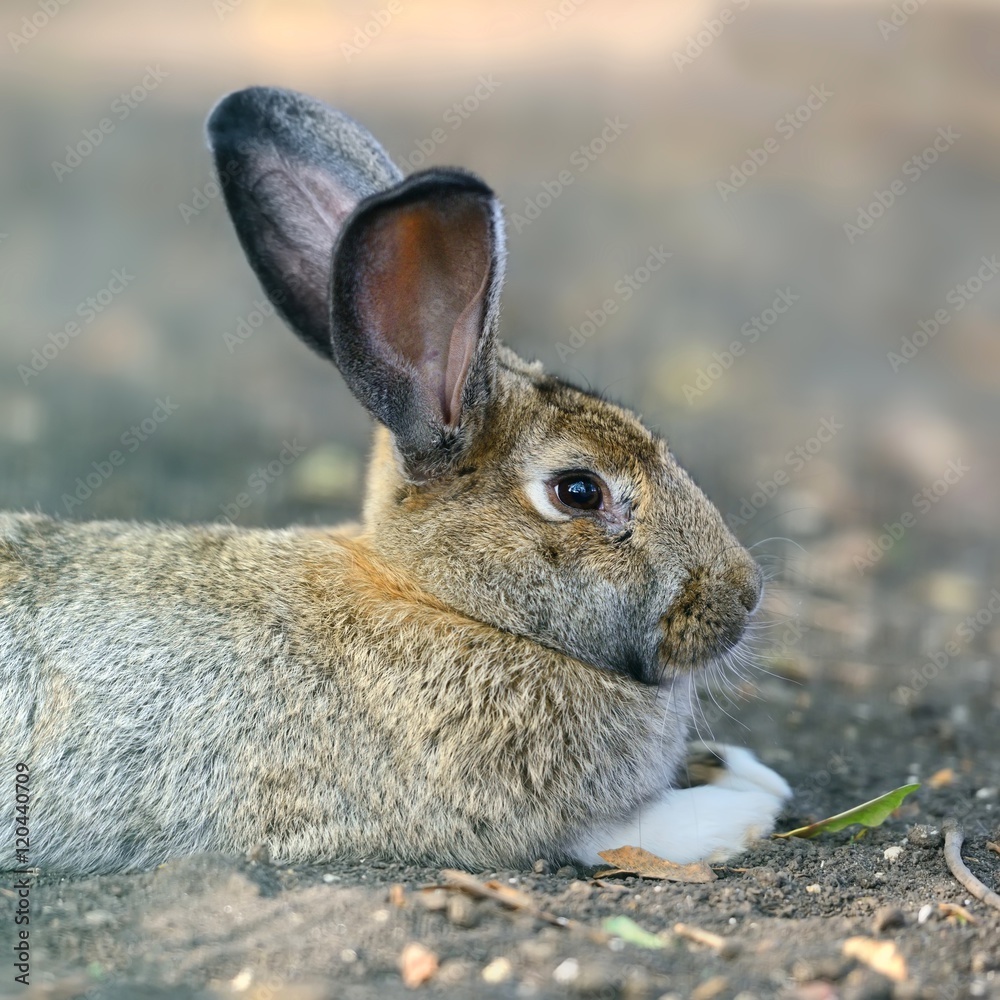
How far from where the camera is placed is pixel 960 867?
4.71 metres

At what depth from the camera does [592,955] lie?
12.3 ft

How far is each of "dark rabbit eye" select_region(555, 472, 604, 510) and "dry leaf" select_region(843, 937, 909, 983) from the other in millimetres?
1813

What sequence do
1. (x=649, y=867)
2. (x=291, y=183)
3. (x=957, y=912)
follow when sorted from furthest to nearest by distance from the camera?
1. (x=291, y=183)
2. (x=649, y=867)
3. (x=957, y=912)

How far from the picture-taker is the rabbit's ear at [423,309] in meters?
4.45

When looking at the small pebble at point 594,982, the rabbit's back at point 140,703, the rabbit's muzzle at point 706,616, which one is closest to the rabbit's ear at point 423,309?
the rabbit's back at point 140,703

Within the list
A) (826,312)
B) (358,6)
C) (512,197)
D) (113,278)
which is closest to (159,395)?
(113,278)

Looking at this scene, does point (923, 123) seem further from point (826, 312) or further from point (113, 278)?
point (113, 278)

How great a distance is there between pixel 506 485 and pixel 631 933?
1.73m

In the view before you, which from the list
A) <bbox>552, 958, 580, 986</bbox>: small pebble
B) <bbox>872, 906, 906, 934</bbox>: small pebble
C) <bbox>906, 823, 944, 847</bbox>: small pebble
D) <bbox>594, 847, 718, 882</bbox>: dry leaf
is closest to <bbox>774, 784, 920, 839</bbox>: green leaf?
<bbox>906, 823, 944, 847</bbox>: small pebble

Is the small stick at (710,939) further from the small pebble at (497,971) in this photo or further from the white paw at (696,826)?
the white paw at (696,826)

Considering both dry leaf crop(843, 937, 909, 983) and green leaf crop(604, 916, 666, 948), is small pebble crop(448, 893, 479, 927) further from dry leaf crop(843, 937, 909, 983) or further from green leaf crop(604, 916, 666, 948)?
dry leaf crop(843, 937, 909, 983)

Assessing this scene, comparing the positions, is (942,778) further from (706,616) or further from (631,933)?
(631,933)

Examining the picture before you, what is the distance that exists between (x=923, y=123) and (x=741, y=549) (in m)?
7.99

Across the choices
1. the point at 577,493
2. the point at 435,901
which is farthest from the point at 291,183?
the point at 435,901
